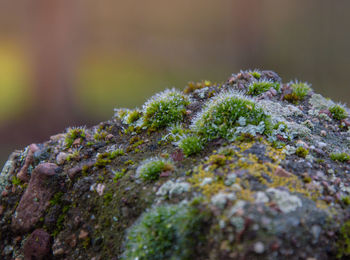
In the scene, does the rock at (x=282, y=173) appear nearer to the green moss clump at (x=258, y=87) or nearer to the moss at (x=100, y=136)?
the green moss clump at (x=258, y=87)

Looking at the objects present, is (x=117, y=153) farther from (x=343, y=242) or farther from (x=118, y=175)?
(x=343, y=242)

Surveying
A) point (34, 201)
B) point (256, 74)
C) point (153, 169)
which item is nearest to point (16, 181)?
point (34, 201)

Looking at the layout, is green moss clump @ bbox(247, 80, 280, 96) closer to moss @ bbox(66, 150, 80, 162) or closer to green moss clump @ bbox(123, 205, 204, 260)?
green moss clump @ bbox(123, 205, 204, 260)

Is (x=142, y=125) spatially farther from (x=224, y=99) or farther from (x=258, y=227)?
(x=258, y=227)

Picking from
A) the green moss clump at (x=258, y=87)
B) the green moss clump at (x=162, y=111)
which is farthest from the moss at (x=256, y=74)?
the green moss clump at (x=162, y=111)

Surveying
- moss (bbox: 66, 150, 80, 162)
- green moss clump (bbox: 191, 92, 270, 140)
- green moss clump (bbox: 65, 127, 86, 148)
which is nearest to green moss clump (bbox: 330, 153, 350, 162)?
green moss clump (bbox: 191, 92, 270, 140)

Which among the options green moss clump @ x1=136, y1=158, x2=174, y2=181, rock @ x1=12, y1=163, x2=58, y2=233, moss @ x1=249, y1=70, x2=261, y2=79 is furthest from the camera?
moss @ x1=249, y1=70, x2=261, y2=79

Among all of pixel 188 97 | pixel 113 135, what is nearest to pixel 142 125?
pixel 113 135
